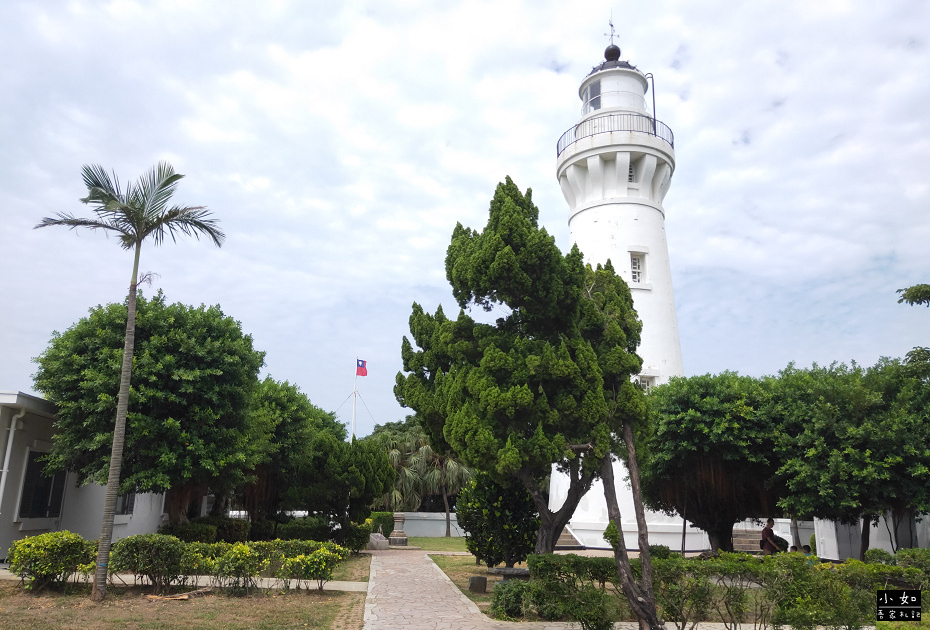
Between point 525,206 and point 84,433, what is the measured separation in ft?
34.5

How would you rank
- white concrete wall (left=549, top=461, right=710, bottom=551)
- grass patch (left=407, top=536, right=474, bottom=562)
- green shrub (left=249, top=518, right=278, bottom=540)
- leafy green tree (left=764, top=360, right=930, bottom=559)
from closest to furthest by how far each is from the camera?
leafy green tree (left=764, top=360, right=930, bottom=559) → white concrete wall (left=549, top=461, right=710, bottom=551) → green shrub (left=249, top=518, right=278, bottom=540) → grass patch (left=407, top=536, right=474, bottom=562)

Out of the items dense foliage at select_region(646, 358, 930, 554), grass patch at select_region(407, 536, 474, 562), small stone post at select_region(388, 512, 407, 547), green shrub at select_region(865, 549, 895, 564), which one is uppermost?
dense foliage at select_region(646, 358, 930, 554)

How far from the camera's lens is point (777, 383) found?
17000 mm

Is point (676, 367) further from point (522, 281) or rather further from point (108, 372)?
point (108, 372)

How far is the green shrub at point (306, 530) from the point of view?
65.7 ft

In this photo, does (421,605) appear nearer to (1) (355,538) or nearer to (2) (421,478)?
(1) (355,538)

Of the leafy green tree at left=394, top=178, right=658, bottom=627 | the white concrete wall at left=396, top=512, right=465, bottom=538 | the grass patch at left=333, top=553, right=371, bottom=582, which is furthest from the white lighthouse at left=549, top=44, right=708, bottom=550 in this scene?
the leafy green tree at left=394, top=178, right=658, bottom=627

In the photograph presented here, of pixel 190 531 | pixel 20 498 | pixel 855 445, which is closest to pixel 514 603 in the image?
pixel 855 445

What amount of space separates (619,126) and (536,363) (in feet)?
56.8

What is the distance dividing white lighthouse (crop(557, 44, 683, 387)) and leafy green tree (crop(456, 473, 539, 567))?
33.0ft

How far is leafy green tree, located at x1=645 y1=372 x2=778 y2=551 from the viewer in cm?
1630

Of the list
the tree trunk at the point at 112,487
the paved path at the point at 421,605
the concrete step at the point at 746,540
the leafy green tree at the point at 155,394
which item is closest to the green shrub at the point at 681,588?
the paved path at the point at 421,605

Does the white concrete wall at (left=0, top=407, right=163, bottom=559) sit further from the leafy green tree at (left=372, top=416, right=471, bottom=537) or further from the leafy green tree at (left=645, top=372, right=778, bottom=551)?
the leafy green tree at (left=372, top=416, right=471, bottom=537)

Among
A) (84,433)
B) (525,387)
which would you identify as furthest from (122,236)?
(525,387)
